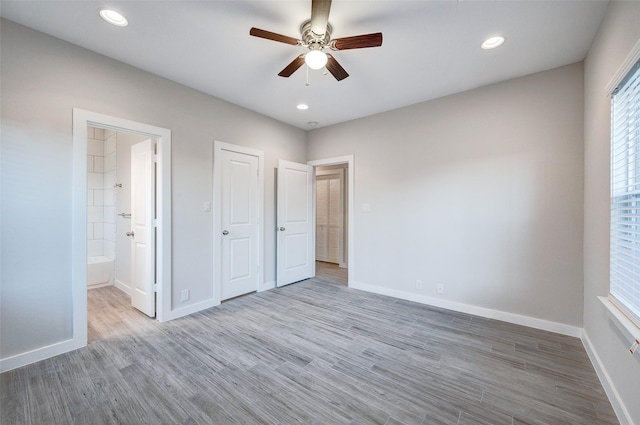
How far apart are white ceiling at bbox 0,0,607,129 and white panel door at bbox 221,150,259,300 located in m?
1.05

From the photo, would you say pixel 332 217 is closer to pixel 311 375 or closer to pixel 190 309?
pixel 190 309

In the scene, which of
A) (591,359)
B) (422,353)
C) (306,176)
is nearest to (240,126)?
(306,176)

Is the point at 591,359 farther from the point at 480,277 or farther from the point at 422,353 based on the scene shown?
the point at 422,353

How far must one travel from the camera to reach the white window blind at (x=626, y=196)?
1512 millimetres

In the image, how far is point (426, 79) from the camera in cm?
296

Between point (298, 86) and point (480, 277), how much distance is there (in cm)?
326

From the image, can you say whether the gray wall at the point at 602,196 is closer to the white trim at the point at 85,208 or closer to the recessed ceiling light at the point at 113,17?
the recessed ceiling light at the point at 113,17

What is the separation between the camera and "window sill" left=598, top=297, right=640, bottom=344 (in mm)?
1388

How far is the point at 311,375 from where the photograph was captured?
2033 mm

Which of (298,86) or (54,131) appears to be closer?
(54,131)

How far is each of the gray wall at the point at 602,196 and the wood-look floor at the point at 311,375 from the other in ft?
0.93

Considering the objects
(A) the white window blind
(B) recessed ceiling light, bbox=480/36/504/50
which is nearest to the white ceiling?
(B) recessed ceiling light, bbox=480/36/504/50

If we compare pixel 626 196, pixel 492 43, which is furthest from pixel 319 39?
pixel 626 196

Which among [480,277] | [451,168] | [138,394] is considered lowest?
[138,394]
